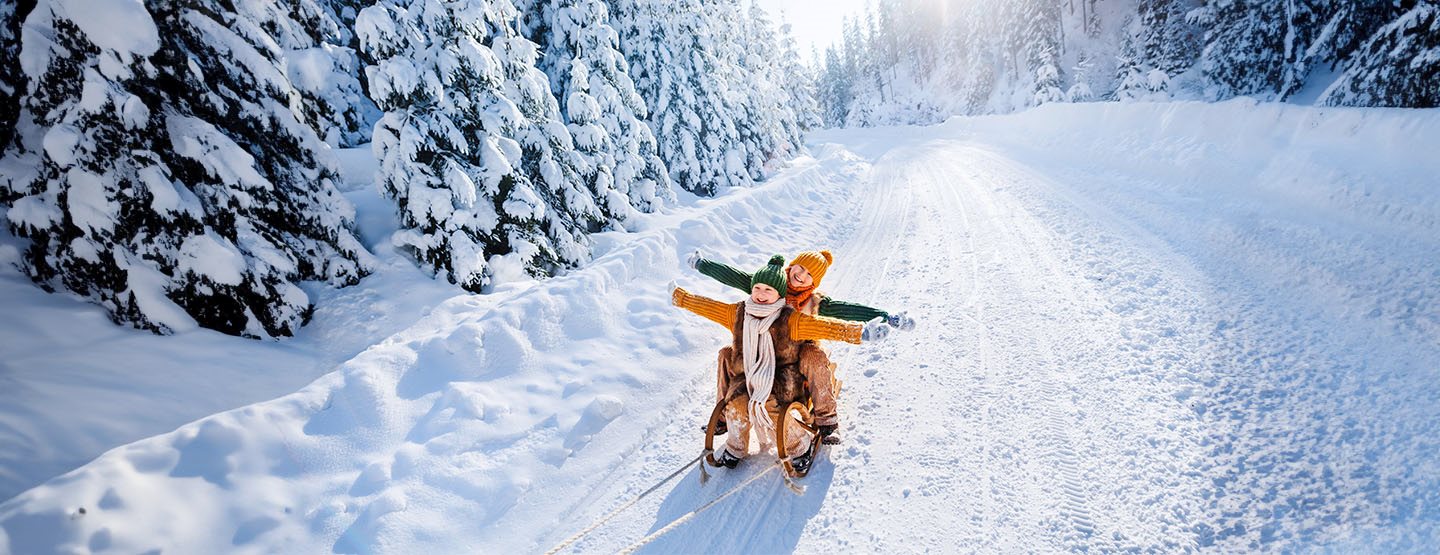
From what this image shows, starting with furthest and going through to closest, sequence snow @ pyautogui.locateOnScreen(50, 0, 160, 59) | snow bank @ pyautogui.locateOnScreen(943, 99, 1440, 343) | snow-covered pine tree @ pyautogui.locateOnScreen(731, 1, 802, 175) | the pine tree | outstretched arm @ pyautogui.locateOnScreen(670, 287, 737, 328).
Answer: the pine tree
snow-covered pine tree @ pyautogui.locateOnScreen(731, 1, 802, 175)
snow @ pyautogui.locateOnScreen(50, 0, 160, 59)
snow bank @ pyautogui.locateOnScreen(943, 99, 1440, 343)
outstretched arm @ pyautogui.locateOnScreen(670, 287, 737, 328)

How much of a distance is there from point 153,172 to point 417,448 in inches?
151

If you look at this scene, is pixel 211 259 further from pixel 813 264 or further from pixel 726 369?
pixel 813 264

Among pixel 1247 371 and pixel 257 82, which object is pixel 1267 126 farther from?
pixel 257 82

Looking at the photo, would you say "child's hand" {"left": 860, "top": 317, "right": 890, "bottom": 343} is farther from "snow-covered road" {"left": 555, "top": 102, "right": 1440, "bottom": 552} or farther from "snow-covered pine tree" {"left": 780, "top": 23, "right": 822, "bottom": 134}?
"snow-covered pine tree" {"left": 780, "top": 23, "right": 822, "bottom": 134}

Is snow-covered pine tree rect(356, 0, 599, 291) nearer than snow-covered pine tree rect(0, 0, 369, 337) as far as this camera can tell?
No

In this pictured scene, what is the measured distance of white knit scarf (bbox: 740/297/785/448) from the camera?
3.76 metres

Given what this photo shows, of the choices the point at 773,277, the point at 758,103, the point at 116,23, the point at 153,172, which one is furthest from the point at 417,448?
the point at 758,103

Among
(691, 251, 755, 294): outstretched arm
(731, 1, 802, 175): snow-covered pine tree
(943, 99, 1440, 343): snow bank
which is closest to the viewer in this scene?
(691, 251, 755, 294): outstretched arm

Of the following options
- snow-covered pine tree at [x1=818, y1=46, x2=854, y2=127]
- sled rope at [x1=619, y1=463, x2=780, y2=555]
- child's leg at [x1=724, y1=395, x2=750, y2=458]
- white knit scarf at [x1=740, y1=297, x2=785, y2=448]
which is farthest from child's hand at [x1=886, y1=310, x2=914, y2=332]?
snow-covered pine tree at [x1=818, y1=46, x2=854, y2=127]

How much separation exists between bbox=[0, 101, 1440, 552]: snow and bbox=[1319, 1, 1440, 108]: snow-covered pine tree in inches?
257

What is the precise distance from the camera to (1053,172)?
1214 cm

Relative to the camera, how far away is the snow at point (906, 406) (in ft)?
9.65

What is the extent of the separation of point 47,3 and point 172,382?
12.1 ft

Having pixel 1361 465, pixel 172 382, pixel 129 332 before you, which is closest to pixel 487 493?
pixel 172 382
